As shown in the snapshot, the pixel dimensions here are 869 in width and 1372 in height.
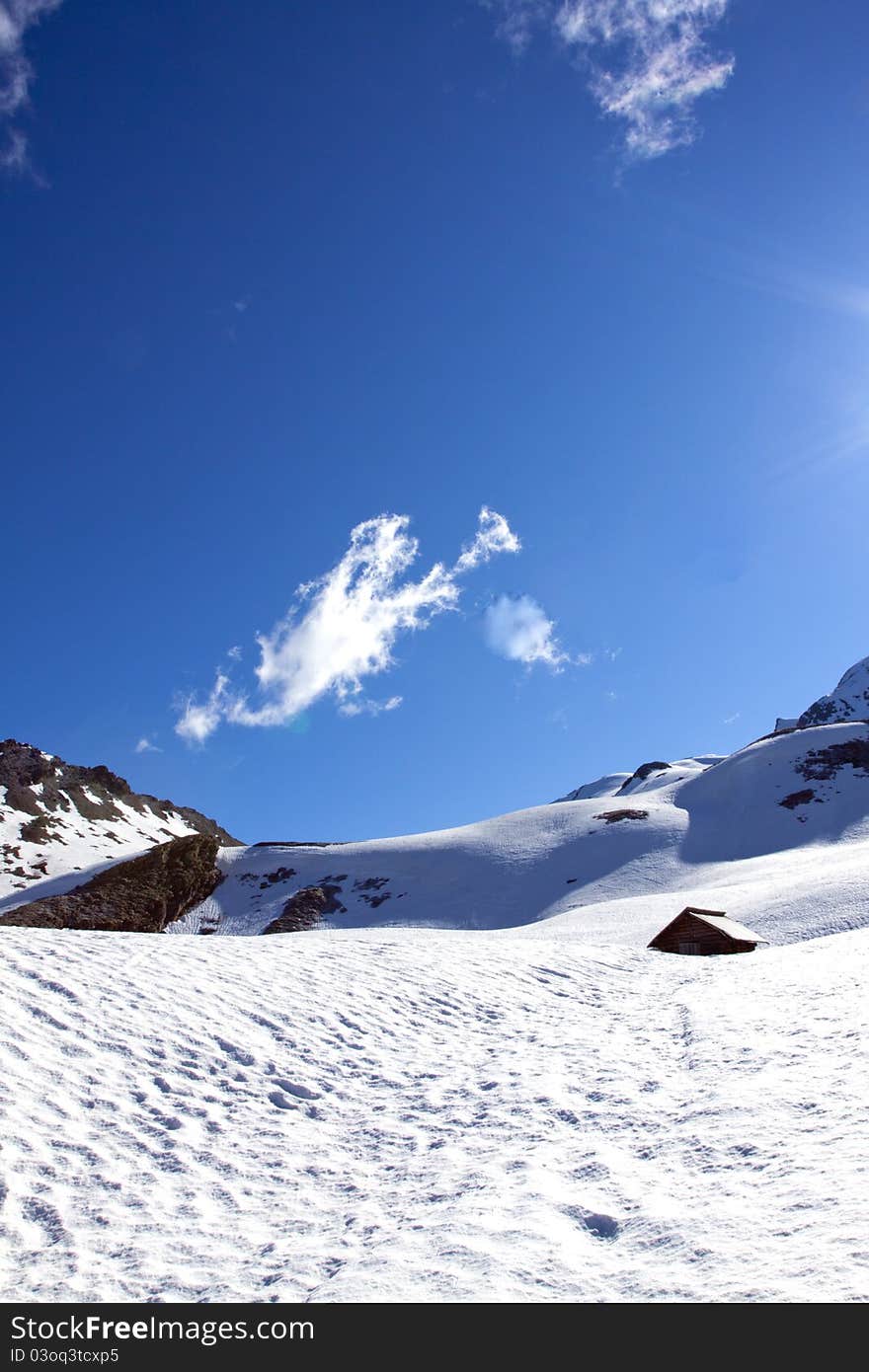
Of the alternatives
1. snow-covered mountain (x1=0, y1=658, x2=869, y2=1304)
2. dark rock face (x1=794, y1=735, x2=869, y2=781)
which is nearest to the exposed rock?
dark rock face (x1=794, y1=735, x2=869, y2=781)

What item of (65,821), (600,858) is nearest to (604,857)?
(600,858)

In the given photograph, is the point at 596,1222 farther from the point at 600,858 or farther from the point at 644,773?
the point at 644,773

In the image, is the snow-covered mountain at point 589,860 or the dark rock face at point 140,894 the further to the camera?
the dark rock face at point 140,894

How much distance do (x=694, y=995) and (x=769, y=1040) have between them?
5.51 metres

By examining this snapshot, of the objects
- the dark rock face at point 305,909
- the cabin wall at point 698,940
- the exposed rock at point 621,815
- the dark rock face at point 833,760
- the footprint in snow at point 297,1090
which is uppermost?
the dark rock face at point 833,760

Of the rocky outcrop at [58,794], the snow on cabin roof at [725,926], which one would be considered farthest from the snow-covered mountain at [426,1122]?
the rocky outcrop at [58,794]

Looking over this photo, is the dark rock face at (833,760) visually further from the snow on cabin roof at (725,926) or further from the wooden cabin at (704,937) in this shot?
the wooden cabin at (704,937)

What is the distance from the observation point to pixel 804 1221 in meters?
4.44

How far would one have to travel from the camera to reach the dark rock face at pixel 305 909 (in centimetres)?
6069

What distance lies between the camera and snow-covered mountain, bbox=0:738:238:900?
79.6 m

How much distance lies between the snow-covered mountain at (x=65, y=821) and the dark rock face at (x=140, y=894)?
757 centimetres

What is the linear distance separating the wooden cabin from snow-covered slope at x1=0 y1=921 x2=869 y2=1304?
40.2 ft
